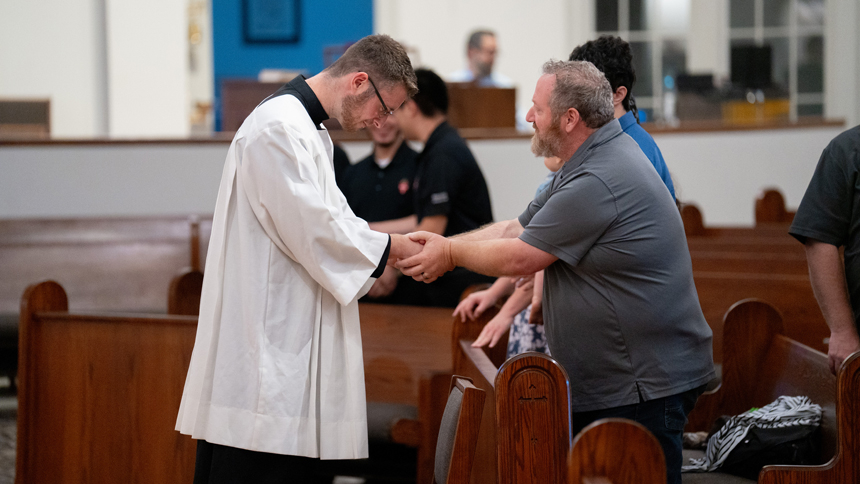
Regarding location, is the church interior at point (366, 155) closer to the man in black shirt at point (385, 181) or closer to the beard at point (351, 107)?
the man in black shirt at point (385, 181)

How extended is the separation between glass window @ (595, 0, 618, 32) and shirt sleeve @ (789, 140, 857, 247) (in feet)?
21.0

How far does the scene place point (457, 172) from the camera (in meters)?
3.41

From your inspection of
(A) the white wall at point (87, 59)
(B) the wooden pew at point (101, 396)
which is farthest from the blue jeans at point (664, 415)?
(A) the white wall at point (87, 59)

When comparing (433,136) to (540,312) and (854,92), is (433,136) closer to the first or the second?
(540,312)

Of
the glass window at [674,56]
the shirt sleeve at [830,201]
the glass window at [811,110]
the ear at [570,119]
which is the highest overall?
the glass window at [674,56]

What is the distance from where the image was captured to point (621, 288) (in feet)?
6.17

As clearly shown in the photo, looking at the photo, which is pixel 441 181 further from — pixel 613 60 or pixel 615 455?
pixel 615 455

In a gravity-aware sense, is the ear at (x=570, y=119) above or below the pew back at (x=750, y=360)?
above

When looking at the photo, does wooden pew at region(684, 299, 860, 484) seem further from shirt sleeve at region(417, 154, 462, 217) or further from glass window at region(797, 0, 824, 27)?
glass window at region(797, 0, 824, 27)

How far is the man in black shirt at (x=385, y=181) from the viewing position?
3805mm

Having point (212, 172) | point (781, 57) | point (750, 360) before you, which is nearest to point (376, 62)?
point (750, 360)

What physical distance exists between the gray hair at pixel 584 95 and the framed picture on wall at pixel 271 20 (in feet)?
24.2

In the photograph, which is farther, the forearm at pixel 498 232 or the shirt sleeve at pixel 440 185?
the shirt sleeve at pixel 440 185

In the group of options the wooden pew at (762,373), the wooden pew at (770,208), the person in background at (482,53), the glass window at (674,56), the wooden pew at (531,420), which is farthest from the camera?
the glass window at (674,56)
